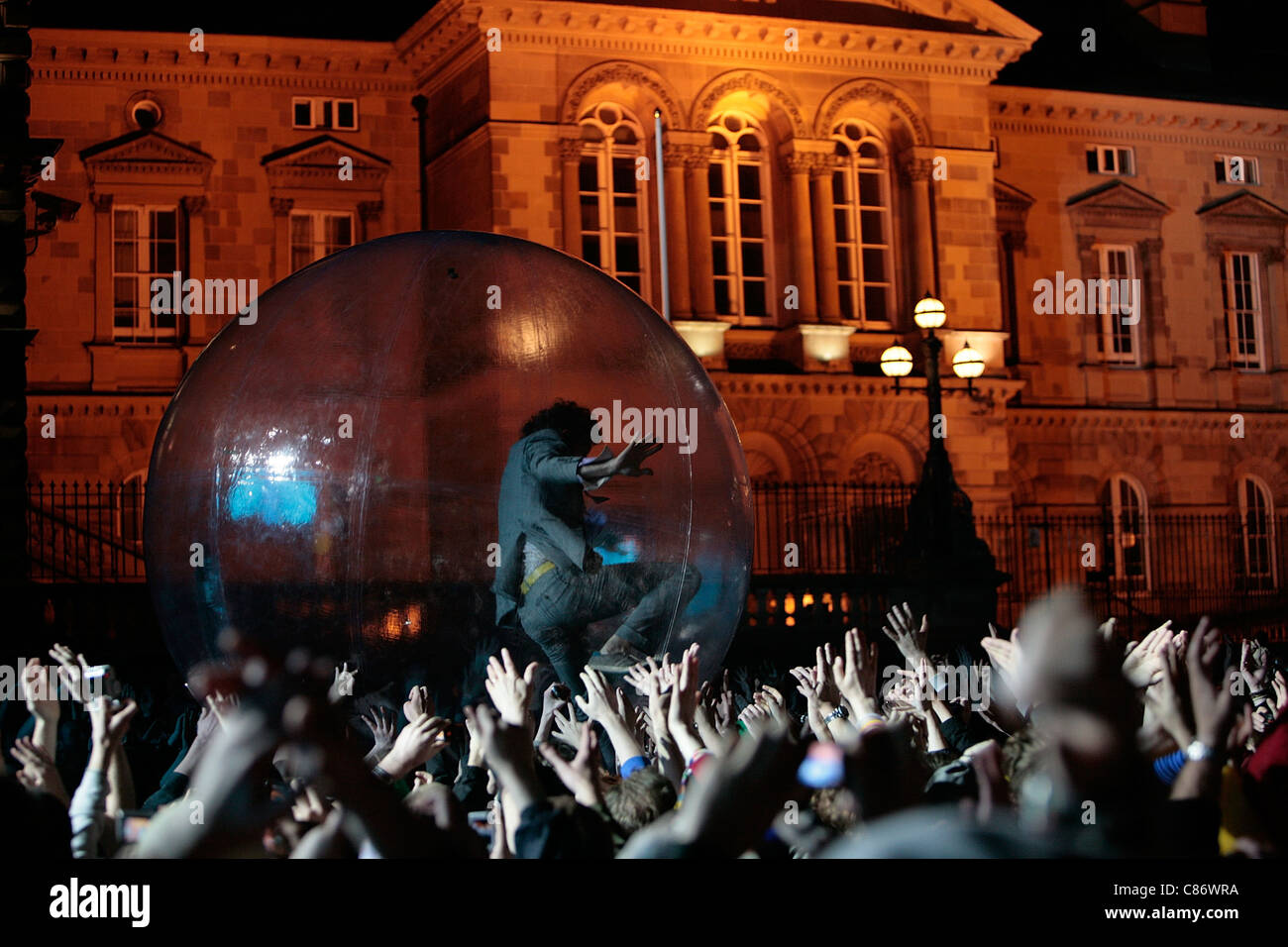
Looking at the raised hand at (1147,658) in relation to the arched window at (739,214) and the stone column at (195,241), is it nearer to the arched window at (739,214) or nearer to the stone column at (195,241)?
the arched window at (739,214)

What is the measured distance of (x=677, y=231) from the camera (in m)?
26.3

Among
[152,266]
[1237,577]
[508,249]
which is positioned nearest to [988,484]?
[1237,577]

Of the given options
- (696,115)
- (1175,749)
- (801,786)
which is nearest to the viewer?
(801,786)

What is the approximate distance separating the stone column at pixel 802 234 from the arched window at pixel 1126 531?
7016mm

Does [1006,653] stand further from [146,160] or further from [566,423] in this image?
[146,160]

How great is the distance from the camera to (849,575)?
773 inches

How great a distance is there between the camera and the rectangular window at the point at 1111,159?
32.6 m

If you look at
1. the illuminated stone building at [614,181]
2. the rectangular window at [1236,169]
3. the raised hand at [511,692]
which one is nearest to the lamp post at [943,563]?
the illuminated stone building at [614,181]

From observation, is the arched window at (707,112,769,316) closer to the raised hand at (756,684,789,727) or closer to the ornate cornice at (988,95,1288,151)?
the ornate cornice at (988,95,1288,151)

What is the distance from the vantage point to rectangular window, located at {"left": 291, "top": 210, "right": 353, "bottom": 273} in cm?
2777

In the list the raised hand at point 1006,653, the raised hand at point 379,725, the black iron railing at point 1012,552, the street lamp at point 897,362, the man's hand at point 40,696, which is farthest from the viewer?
the black iron railing at point 1012,552
